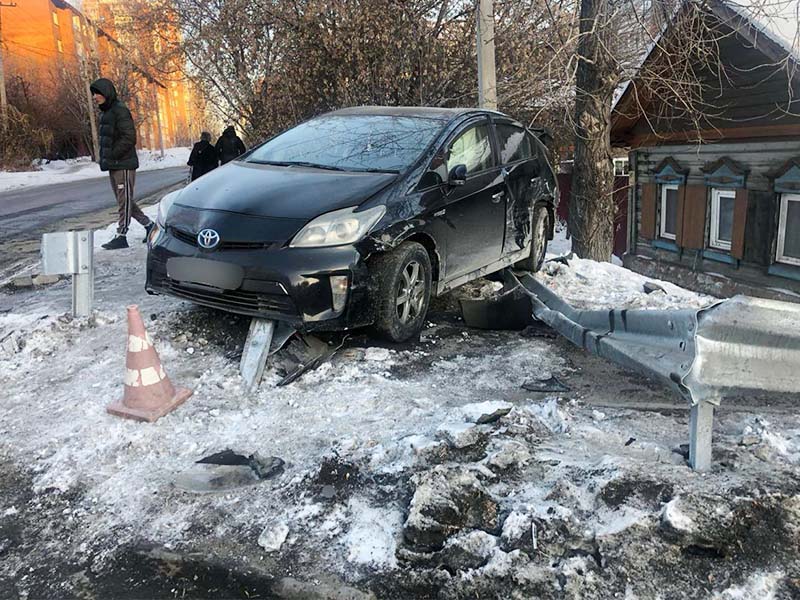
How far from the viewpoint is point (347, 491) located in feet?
9.82

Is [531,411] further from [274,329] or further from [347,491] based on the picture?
[274,329]

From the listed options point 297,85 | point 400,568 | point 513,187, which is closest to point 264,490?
point 400,568

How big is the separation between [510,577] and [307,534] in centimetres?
85

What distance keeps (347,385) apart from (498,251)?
253 cm

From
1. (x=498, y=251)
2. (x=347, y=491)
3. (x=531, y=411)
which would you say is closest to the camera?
(x=347, y=491)

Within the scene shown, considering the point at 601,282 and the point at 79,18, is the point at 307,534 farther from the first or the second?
the point at 79,18

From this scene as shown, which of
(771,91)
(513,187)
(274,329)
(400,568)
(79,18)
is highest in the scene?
(79,18)

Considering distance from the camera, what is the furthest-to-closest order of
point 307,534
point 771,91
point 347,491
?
1. point 771,91
2. point 347,491
3. point 307,534

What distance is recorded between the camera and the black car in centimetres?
425

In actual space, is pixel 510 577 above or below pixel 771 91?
below

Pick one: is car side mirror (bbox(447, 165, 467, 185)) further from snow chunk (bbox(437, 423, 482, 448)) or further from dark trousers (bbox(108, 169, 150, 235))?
dark trousers (bbox(108, 169, 150, 235))

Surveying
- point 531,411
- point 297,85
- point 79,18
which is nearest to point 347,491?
point 531,411

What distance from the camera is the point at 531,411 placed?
362 centimetres

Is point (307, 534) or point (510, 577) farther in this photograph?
point (307, 534)
